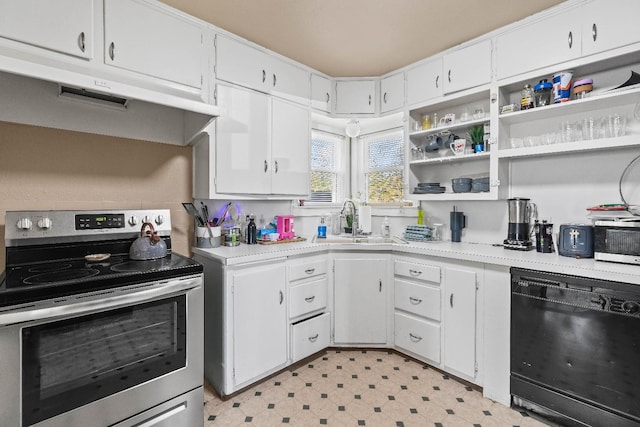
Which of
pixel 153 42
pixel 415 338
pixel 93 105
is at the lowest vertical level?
pixel 415 338

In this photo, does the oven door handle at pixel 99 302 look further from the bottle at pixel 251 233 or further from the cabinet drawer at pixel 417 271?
the cabinet drawer at pixel 417 271

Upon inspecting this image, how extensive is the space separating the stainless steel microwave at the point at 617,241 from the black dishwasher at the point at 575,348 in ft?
0.84

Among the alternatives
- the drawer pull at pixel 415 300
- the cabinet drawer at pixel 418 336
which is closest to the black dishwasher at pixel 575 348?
the cabinet drawer at pixel 418 336

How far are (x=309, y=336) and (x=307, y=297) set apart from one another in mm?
326

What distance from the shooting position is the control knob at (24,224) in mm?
1711

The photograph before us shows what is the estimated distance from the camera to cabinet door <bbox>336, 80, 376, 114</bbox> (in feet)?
10.8

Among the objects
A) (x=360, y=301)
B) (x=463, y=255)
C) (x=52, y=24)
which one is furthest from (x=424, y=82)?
(x=52, y=24)

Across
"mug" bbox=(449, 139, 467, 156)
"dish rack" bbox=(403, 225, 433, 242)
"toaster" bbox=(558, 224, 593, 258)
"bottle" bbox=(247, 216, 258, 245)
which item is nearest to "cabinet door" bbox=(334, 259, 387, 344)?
"dish rack" bbox=(403, 225, 433, 242)

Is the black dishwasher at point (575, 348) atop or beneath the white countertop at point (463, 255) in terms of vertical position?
beneath

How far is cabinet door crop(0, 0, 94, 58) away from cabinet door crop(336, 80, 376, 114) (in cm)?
213

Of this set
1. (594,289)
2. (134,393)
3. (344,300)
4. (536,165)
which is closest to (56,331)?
(134,393)

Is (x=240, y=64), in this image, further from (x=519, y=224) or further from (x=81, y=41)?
(x=519, y=224)

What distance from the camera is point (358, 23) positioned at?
2.34 meters

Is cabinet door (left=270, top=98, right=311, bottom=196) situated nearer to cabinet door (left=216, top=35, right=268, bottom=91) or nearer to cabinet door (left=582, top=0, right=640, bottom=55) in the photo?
cabinet door (left=216, top=35, right=268, bottom=91)
